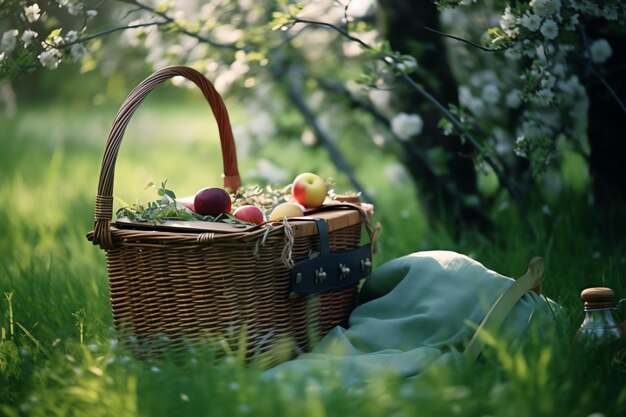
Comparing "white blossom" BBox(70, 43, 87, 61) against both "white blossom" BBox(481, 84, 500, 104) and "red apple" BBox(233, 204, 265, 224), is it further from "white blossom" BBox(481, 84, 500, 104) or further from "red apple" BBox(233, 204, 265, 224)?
"white blossom" BBox(481, 84, 500, 104)

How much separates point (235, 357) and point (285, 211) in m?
0.54

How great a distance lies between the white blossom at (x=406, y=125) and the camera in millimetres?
3762

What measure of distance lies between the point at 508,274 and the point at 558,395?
4.73 feet

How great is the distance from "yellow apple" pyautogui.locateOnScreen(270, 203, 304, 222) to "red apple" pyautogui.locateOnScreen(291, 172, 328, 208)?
145 millimetres

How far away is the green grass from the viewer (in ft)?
6.14

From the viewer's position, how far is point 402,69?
3.05 m

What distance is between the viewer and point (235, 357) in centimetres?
237

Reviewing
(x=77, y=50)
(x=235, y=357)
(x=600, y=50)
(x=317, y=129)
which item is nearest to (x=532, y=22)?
(x=600, y=50)

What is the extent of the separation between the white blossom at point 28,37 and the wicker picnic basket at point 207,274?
543mm

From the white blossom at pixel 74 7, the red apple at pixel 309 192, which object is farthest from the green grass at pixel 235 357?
the white blossom at pixel 74 7

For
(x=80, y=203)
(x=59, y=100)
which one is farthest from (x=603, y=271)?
(x=59, y=100)

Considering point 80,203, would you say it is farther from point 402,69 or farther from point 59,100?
point 59,100

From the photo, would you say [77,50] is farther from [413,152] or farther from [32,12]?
[413,152]

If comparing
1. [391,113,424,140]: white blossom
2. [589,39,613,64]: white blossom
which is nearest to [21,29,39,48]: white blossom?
[391,113,424,140]: white blossom
